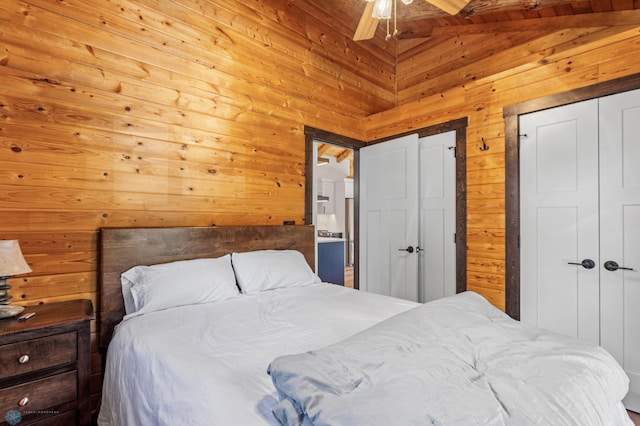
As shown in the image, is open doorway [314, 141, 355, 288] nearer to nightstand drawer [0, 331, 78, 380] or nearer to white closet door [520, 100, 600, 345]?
white closet door [520, 100, 600, 345]

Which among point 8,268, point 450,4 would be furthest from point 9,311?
point 450,4

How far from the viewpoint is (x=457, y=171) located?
3072 millimetres

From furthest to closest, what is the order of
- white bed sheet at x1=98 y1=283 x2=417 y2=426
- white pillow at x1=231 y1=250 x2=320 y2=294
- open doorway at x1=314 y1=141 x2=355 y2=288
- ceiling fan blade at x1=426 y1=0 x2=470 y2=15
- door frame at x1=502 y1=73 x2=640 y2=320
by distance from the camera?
open doorway at x1=314 y1=141 x2=355 y2=288
door frame at x1=502 y1=73 x2=640 y2=320
white pillow at x1=231 y1=250 x2=320 y2=294
ceiling fan blade at x1=426 y1=0 x2=470 y2=15
white bed sheet at x1=98 y1=283 x2=417 y2=426

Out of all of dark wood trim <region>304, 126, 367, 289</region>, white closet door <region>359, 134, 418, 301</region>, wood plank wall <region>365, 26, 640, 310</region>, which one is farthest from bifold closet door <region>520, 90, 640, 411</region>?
dark wood trim <region>304, 126, 367, 289</region>

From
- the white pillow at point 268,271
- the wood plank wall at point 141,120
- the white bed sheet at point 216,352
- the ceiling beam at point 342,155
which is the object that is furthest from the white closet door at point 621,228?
the ceiling beam at point 342,155

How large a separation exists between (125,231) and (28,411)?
40.1 inches

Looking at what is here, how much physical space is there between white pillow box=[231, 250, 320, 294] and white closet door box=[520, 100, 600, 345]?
1816 millimetres

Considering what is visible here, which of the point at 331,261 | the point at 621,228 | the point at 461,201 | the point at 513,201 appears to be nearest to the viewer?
the point at 621,228

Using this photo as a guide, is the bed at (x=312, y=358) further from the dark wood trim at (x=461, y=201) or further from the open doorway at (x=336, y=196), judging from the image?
the open doorway at (x=336, y=196)

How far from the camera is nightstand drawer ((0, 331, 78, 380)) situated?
142 centimetres

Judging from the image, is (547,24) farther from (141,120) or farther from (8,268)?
(8,268)

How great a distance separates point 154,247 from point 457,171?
2709mm

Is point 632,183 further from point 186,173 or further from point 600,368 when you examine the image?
point 186,173

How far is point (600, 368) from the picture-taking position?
3.73 feet
